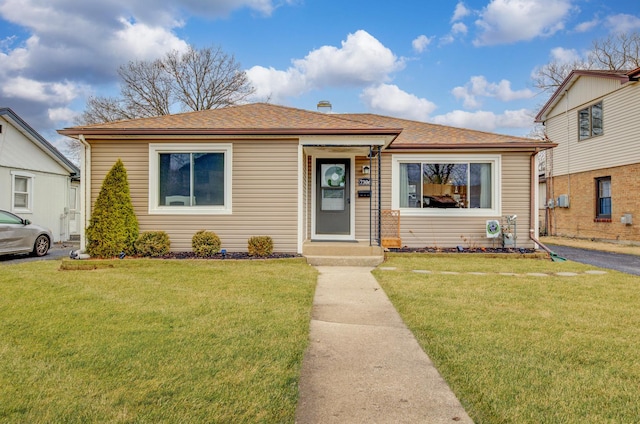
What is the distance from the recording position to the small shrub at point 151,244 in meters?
8.45

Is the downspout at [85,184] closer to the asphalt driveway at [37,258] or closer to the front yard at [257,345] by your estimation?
the asphalt driveway at [37,258]

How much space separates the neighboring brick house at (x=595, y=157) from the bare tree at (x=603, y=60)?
26.3 feet

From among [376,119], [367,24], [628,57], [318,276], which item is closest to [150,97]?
[367,24]

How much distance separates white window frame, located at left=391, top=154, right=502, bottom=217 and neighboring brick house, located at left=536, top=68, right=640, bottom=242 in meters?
6.21

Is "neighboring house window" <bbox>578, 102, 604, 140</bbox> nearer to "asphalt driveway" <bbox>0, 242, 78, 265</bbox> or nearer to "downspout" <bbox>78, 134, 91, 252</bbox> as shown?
"downspout" <bbox>78, 134, 91, 252</bbox>

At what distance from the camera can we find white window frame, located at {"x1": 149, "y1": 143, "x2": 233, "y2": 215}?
9.09 metres

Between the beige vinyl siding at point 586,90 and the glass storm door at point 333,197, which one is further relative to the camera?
the beige vinyl siding at point 586,90

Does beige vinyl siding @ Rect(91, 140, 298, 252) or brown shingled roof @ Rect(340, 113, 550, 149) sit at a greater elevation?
brown shingled roof @ Rect(340, 113, 550, 149)

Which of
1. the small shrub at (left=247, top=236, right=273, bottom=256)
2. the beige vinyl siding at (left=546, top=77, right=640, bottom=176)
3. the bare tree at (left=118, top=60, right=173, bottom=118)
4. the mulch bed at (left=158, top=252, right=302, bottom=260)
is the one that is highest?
the bare tree at (left=118, top=60, right=173, bottom=118)

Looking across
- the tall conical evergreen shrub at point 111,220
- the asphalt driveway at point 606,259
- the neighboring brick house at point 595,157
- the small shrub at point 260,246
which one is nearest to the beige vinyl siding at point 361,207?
the small shrub at point 260,246

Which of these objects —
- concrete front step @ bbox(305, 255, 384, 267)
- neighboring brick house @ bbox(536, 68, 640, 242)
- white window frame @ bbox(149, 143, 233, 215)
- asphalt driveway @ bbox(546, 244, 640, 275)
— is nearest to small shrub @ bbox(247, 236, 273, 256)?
concrete front step @ bbox(305, 255, 384, 267)

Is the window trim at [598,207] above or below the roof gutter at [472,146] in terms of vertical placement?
below

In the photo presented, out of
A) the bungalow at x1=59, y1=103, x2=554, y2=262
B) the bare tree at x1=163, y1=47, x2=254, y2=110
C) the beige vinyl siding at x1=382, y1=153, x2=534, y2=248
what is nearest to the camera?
the bungalow at x1=59, y1=103, x2=554, y2=262

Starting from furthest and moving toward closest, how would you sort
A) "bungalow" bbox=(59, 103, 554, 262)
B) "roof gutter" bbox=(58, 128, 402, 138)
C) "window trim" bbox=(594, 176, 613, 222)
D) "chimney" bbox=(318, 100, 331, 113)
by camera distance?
"window trim" bbox=(594, 176, 613, 222), "chimney" bbox=(318, 100, 331, 113), "bungalow" bbox=(59, 103, 554, 262), "roof gutter" bbox=(58, 128, 402, 138)
